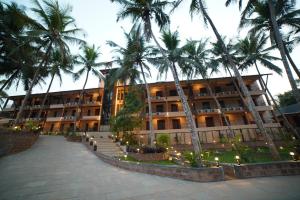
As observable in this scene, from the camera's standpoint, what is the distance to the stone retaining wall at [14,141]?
10.3m

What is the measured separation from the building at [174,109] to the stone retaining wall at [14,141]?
37.9ft

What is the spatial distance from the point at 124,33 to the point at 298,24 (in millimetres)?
16726

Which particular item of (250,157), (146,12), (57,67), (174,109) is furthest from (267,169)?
(57,67)

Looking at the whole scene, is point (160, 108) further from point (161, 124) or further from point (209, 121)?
point (209, 121)

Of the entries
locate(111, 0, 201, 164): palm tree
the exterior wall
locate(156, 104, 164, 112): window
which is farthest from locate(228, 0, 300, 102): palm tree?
locate(156, 104, 164, 112): window

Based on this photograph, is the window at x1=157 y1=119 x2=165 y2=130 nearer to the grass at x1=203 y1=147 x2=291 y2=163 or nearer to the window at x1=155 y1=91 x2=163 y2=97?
the window at x1=155 y1=91 x2=163 y2=97

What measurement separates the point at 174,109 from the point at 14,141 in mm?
20271

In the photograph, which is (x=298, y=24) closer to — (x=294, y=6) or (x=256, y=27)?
(x=294, y=6)

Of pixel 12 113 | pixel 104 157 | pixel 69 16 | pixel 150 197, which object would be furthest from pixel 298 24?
pixel 12 113

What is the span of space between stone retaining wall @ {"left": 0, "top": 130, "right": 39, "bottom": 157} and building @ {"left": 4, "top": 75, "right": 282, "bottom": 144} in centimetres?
1156

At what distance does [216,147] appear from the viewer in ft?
54.9

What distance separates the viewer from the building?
21547 mm

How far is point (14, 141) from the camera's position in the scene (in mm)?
11219

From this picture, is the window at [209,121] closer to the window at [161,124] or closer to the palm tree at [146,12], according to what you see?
the window at [161,124]
